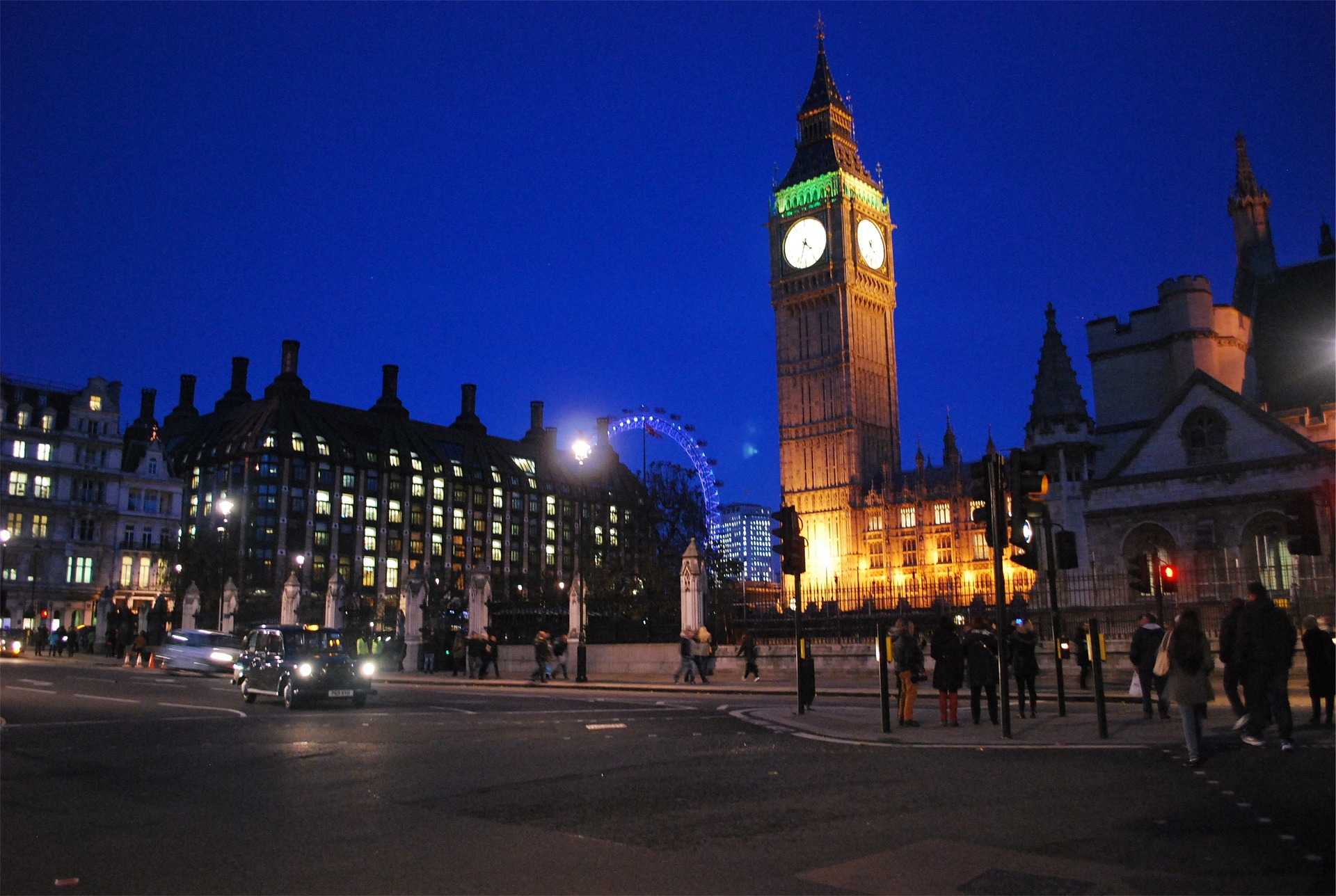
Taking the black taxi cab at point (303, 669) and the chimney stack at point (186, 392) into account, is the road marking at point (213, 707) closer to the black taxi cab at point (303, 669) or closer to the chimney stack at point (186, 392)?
the black taxi cab at point (303, 669)

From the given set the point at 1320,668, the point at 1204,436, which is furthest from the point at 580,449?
the point at 1320,668

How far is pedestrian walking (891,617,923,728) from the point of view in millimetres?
15320

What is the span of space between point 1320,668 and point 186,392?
122 m

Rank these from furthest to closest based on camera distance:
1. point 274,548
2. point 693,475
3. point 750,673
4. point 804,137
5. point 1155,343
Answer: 1. point 804,137
2. point 274,548
3. point 693,475
4. point 1155,343
5. point 750,673

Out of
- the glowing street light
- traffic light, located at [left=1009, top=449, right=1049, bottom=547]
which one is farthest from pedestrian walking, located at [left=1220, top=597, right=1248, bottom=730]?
the glowing street light

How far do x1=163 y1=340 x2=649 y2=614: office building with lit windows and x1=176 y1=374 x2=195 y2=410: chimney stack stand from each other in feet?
0.70

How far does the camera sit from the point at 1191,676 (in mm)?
10688

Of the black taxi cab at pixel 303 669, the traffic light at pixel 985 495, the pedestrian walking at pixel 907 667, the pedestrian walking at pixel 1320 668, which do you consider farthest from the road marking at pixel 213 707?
the pedestrian walking at pixel 1320 668

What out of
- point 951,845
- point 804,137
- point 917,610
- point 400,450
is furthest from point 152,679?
point 804,137

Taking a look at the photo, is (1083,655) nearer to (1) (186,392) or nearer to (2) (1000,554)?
(2) (1000,554)

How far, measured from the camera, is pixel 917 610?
35844mm

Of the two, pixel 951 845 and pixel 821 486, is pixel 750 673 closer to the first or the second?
pixel 951 845

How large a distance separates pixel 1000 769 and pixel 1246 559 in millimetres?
29847

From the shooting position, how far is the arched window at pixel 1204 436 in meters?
36.4
